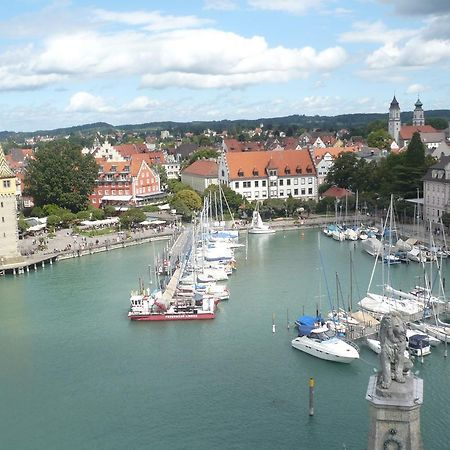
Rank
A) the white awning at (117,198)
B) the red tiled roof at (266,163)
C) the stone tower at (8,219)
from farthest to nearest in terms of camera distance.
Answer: the white awning at (117,198) → the red tiled roof at (266,163) → the stone tower at (8,219)

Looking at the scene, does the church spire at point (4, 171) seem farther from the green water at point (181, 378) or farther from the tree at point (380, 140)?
the tree at point (380, 140)

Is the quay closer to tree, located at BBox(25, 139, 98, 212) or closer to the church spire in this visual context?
the church spire

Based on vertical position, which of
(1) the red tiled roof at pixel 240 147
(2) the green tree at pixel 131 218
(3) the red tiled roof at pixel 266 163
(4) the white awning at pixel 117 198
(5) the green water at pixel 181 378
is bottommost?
(5) the green water at pixel 181 378

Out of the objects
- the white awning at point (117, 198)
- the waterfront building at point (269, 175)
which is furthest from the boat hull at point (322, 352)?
the white awning at point (117, 198)

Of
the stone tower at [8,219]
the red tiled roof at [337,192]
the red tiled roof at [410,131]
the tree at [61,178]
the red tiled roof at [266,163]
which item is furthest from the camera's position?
the red tiled roof at [410,131]

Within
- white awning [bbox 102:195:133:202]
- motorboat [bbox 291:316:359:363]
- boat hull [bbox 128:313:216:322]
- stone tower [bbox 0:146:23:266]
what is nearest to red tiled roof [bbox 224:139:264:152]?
white awning [bbox 102:195:133:202]

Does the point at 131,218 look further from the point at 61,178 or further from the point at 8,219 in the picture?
the point at 8,219
